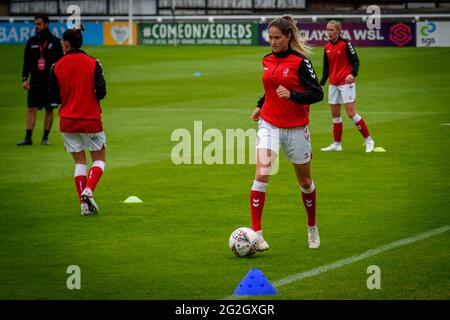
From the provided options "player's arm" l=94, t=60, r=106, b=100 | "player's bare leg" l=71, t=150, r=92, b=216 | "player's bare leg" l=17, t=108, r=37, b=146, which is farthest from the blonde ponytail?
"player's bare leg" l=17, t=108, r=37, b=146

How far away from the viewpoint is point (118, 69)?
4000 centimetres

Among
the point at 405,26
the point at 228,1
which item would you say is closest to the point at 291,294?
the point at 405,26

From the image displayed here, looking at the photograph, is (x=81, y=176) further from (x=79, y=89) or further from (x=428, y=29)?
(x=428, y=29)

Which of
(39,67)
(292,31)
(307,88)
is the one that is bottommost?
(39,67)

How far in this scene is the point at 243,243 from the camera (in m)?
10.5

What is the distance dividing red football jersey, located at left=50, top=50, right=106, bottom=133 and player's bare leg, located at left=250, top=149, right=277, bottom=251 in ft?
9.97

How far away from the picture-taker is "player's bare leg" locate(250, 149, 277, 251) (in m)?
10.6

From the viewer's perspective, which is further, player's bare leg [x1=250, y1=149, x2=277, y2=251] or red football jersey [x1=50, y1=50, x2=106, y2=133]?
red football jersey [x1=50, y1=50, x2=106, y2=133]

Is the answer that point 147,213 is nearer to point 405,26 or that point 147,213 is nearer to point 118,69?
point 118,69

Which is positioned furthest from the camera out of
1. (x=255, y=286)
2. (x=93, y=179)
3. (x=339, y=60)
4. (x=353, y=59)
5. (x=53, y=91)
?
(x=339, y=60)

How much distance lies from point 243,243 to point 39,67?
1116 cm

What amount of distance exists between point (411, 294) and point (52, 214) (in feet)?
19.2

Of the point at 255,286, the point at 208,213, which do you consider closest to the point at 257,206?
the point at 255,286

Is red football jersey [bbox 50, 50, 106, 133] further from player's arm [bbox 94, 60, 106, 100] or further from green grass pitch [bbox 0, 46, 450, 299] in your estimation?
green grass pitch [bbox 0, 46, 450, 299]
